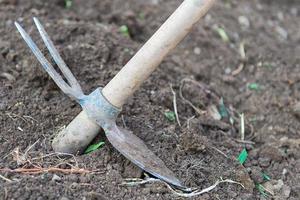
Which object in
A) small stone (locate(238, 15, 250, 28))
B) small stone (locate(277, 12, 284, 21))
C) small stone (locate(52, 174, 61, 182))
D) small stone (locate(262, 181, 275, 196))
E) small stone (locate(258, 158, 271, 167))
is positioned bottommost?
small stone (locate(277, 12, 284, 21))

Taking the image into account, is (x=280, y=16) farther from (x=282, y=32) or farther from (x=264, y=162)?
(x=264, y=162)

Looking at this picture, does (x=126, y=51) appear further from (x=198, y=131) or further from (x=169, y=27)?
(x=169, y=27)

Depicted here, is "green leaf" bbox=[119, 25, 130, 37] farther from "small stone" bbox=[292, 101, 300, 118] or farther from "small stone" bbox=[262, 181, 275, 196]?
"small stone" bbox=[262, 181, 275, 196]

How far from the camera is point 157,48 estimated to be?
5.92ft

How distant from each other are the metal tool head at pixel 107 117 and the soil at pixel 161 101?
5 centimetres

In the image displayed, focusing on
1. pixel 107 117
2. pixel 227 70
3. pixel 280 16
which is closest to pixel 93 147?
pixel 107 117

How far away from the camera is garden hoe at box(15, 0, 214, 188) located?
1.79 meters

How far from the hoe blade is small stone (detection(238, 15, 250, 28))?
136cm

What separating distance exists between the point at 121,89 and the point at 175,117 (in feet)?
1.35

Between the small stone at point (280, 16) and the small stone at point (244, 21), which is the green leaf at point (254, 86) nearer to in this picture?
the small stone at point (244, 21)

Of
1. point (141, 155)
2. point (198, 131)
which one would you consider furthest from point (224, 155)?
point (141, 155)

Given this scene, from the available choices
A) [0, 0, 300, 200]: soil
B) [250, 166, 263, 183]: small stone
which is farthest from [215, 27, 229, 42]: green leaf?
[250, 166, 263, 183]: small stone

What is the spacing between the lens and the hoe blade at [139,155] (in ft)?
6.14

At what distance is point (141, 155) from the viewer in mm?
1903
